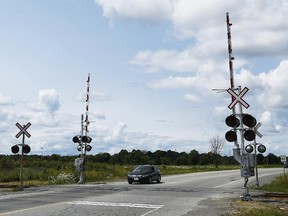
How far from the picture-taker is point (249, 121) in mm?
16031

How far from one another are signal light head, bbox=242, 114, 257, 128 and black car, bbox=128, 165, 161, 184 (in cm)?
1614

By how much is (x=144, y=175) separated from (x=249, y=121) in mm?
16512

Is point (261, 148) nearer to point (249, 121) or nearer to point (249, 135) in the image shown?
point (249, 135)

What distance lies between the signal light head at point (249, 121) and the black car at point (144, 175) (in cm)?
1614

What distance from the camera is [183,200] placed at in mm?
17859

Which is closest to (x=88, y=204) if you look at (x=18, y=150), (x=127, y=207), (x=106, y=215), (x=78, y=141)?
(x=127, y=207)

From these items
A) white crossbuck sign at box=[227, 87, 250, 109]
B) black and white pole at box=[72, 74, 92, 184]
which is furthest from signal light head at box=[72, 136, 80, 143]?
white crossbuck sign at box=[227, 87, 250, 109]

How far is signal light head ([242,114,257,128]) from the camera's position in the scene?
16.0 metres

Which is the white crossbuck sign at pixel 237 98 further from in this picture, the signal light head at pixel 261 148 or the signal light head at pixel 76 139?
the signal light head at pixel 76 139

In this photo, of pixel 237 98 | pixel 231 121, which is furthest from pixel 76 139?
pixel 231 121

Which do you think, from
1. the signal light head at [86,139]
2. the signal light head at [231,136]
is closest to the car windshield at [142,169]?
the signal light head at [86,139]

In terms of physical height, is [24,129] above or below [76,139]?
above

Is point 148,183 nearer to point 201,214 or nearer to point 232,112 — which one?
point 232,112

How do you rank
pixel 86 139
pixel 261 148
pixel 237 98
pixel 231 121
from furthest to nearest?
pixel 86 139, pixel 261 148, pixel 237 98, pixel 231 121
